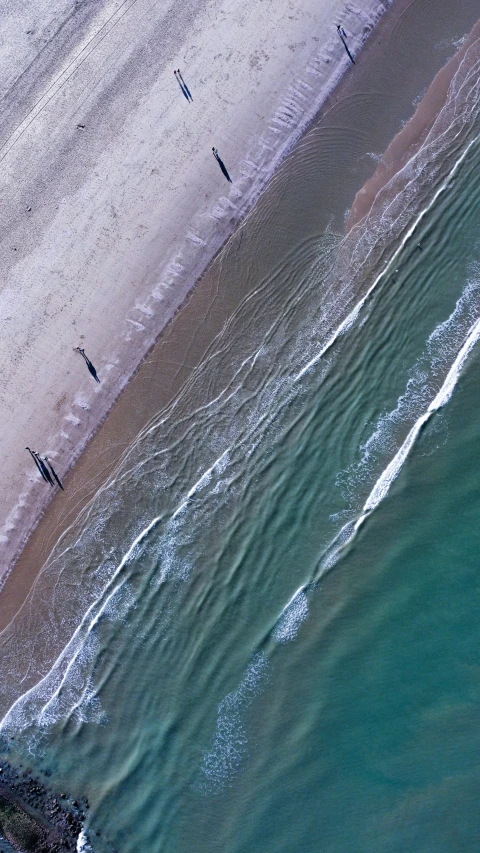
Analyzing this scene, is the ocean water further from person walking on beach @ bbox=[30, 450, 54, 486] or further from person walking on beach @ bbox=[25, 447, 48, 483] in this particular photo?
person walking on beach @ bbox=[25, 447, 48, 483]

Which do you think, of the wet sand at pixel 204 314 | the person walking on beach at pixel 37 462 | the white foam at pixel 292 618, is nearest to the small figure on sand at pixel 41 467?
the person walking on beach at pixel 37 462

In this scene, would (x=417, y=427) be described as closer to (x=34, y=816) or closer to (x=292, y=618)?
(x=292, y=618)

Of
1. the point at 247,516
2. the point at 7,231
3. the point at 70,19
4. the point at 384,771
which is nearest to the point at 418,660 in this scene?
the point at 384,771

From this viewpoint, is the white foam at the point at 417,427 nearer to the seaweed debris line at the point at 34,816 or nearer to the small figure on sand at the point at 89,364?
the small figure on sand at the point at 89,364

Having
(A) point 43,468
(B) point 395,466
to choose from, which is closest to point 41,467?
(A) point 43,468

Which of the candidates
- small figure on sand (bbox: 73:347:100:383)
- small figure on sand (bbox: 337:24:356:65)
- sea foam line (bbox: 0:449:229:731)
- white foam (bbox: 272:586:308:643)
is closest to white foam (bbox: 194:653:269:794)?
white foam (bbox: 272:586:308:643)
